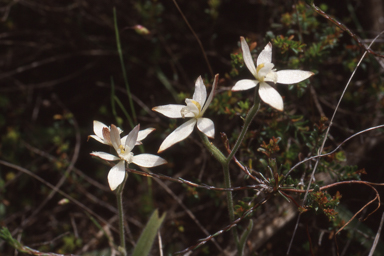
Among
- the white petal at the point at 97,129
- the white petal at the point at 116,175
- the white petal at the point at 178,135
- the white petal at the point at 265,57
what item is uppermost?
the white petal at the point at 265,57

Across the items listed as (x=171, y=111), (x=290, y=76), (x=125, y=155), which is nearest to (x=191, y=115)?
(x=171, y=111)

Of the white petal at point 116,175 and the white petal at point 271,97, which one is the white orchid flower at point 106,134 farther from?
the white petal at point 271,97

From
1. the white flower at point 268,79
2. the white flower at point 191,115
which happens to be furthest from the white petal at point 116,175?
the white flower at point 268,79

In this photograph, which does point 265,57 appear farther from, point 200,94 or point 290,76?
point 200,94

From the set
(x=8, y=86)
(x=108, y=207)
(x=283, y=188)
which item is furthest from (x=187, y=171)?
(x=8, y=86)

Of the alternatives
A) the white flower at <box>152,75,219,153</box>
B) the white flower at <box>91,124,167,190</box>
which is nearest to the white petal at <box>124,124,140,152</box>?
the white flower at <box>91,124,167,190</box>

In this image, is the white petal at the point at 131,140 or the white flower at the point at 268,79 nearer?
the white flower at the point at 268,79
